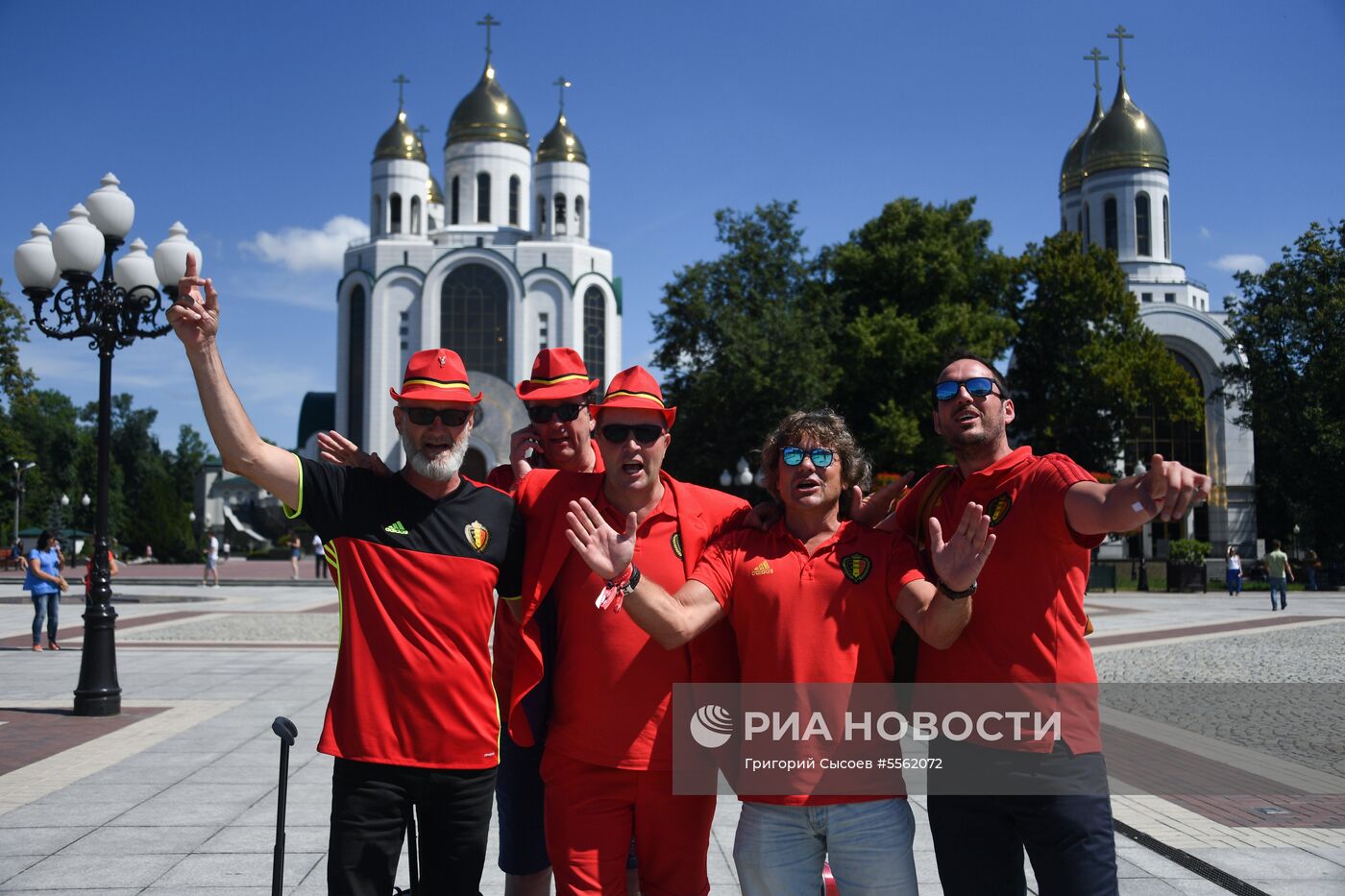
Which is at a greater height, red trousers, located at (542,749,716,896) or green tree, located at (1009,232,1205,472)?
green tree, located at (1009,232,1205,472)

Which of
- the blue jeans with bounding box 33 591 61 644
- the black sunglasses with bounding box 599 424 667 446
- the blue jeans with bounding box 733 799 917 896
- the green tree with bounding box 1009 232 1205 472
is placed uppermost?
the green tree with bounding box 1009 232 1205 472

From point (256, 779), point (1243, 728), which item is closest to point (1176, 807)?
point (1243, 728)

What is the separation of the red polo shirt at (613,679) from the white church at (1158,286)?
47.6 m

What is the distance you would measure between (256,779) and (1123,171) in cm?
5649

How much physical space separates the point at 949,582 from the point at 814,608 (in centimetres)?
40

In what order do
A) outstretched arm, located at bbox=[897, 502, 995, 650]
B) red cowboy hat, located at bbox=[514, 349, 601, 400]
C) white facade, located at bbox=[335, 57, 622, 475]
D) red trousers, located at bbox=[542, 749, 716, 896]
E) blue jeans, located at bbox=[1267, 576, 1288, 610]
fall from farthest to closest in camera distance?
white facade, located at bbox=[335, 57, 622, 475] → blue jeans, located at bbox=[1267, 576, 1288, 610] → red cowboy hat, located at bbox=[514, 349, 601, 400] → red trousers, located at bbox=[542, 749, 716, 896] → outstretched arm, located at bbox=[897, 502, 995, 650]

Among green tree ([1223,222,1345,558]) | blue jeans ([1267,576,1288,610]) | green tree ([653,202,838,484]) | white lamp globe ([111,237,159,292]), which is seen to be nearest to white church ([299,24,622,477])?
green tree ([653,202,838,484])

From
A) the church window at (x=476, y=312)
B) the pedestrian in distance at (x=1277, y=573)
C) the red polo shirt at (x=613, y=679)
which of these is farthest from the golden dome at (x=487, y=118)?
the red polo shirt at (x=613, y=679)

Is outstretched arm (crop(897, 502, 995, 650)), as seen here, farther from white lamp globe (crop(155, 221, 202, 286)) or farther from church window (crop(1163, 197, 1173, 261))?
church window (crop(1163, 197, 1173, 261))

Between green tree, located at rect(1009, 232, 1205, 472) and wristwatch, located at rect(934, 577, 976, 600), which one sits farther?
green tree, located at rect(1009, 232, 1205, 472)

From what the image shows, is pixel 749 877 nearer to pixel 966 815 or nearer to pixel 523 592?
pixel 966 815

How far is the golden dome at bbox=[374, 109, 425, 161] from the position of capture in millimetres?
64562

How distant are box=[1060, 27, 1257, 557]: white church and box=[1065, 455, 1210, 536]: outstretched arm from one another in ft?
156

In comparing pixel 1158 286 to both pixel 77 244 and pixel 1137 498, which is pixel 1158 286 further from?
pixel 1137 498
